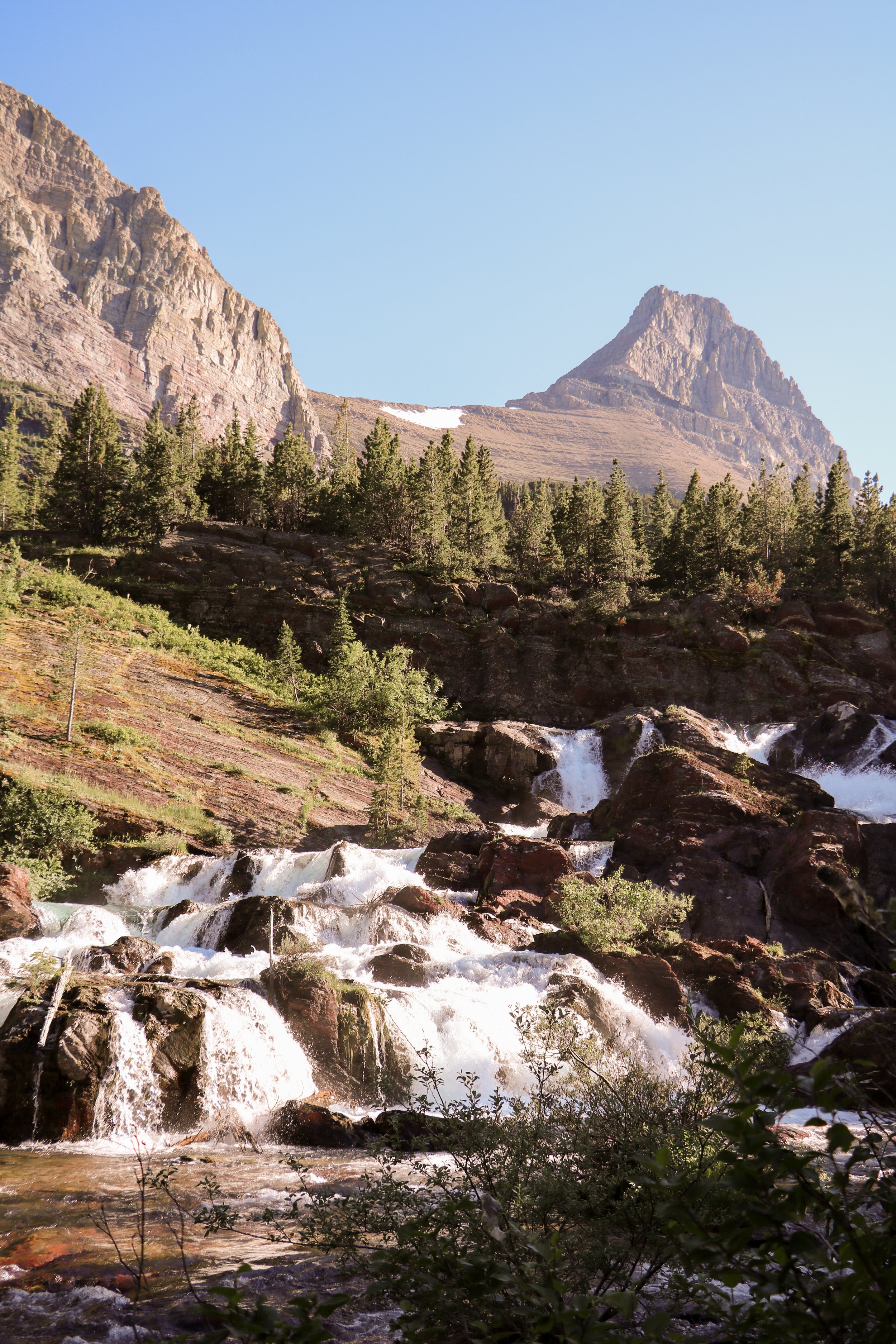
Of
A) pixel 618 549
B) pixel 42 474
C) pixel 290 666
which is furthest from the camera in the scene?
pixel 42 474

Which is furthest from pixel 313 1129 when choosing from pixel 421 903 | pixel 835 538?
pixel 835 538

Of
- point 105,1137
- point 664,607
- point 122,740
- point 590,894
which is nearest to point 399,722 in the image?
point 122,740

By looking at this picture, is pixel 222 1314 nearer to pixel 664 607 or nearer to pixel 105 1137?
pixel 105 1137

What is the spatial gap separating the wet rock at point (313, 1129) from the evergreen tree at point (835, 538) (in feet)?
208

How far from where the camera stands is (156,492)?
6012cm

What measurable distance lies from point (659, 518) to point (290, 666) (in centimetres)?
4703

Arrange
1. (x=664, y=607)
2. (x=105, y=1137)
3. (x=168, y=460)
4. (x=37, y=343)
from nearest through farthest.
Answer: (x=105, y=1137) < (x=664, y=607) < (x=168, y=460) < (x=37, y=343)

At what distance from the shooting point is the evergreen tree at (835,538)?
64.6m

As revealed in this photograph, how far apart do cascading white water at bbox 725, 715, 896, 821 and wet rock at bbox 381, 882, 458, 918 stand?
19.6 meters

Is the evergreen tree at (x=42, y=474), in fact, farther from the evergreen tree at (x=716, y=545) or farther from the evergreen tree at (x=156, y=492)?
the evergreen tree at (x=716, y=545)

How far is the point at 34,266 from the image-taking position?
181 meters

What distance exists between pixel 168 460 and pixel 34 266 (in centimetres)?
16279

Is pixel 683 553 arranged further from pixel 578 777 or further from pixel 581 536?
pixel 578 777

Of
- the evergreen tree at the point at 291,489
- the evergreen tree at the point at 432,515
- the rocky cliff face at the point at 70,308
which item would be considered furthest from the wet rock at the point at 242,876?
the rocky cliff face at the point at 70,308
